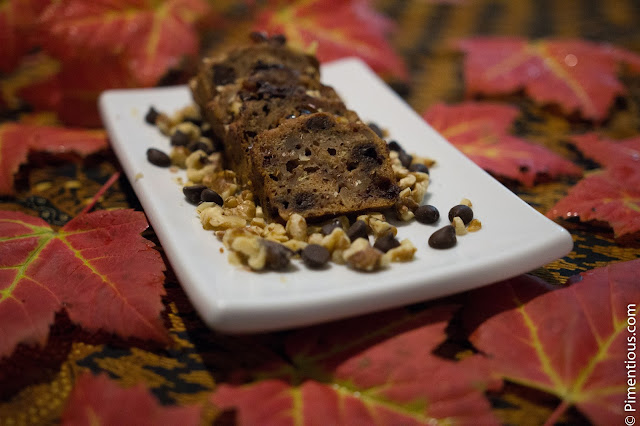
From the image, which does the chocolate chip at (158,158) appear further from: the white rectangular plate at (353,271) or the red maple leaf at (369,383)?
the red maple leaf at (369,383)

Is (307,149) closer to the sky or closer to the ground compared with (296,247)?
closer to the sky

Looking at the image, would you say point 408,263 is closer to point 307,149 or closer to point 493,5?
point 307,149

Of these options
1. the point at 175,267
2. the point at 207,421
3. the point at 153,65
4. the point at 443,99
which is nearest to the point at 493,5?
the point at 443,99

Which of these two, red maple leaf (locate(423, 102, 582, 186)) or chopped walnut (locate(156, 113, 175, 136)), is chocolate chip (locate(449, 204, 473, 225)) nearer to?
red maple leaf (locate(423, 102, 582, 186))

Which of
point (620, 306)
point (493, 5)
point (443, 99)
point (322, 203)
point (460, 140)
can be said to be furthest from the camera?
point (493, 5)

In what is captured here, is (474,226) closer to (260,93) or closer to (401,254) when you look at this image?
(401,254)
